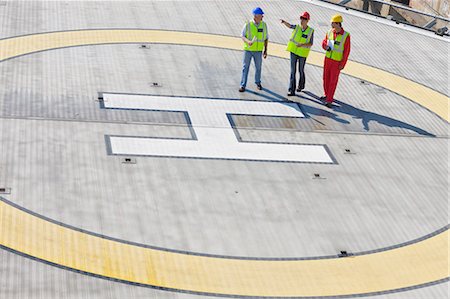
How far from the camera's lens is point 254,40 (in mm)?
18688

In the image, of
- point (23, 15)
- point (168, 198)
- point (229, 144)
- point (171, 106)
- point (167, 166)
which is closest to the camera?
point (168, 198)

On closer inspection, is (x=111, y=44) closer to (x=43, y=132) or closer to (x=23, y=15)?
(x=23, y=15)

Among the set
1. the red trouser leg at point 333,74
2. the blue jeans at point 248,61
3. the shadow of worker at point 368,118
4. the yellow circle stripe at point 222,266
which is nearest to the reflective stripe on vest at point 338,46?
the red trouser leg at point 333,74

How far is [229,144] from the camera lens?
1684 cm

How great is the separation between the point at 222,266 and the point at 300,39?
6.96m

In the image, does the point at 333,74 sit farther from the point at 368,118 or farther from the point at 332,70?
the point at 368,118

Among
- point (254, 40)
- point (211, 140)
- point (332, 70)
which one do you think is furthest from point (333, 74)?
point (211, 140)

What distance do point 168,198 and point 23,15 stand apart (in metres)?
9.08

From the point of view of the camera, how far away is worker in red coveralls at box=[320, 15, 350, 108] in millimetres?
18391

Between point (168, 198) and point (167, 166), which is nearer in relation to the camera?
point (168, 198)

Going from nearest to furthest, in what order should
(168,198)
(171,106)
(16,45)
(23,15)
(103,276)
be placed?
(103,276)
(168,198)
(171,106)
(16,45)
(23,15)

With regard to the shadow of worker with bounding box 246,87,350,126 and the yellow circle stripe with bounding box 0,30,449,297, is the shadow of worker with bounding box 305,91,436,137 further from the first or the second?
the yellow circle stripe with bounding box 0,30,449,297

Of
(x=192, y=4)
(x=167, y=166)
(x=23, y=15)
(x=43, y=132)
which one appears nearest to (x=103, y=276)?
(x=167, y=166)

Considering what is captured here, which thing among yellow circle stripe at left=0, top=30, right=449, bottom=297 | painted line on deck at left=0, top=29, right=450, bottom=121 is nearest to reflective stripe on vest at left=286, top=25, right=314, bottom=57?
painted line on deck at left=0, top=29, right=450, bottom=121
